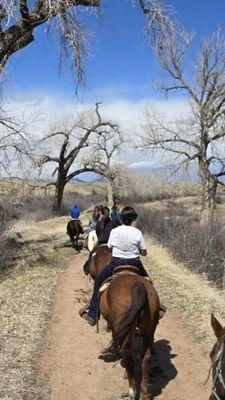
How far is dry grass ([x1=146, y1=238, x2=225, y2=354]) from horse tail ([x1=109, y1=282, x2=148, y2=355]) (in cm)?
307

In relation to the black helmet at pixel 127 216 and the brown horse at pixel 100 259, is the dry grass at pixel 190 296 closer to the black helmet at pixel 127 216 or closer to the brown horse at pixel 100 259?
the brown horse at pixel 100 259

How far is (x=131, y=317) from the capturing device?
6.52 meters

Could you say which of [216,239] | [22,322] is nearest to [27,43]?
[22,322]

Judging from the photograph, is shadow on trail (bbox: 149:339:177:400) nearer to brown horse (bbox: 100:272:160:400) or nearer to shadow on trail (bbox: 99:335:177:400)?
shadow on trail (bbox: 99:335:177:400)

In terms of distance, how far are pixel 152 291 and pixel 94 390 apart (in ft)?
5.85

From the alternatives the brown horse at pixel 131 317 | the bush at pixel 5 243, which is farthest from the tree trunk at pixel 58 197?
the brown horse at pixel 131 317

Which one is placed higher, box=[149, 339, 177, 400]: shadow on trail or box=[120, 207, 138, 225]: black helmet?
box=[120, 207, 138, 225]: black helmet

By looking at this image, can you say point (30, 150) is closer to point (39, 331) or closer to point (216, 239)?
point (216, 239)

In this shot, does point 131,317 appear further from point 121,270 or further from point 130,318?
point 121,270

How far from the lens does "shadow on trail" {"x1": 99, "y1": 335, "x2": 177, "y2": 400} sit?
754 centimetres

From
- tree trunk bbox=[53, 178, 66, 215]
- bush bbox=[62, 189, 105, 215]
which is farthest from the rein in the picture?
bush bbox=[62, 189, 105, 215]

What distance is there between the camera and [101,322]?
10867 mm

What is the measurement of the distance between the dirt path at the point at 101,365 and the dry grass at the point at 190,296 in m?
0.30

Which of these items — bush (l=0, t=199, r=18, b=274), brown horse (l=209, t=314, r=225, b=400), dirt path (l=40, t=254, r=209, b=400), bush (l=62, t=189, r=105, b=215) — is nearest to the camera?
brown horse (l=209, t=314, r=225, b=400)
